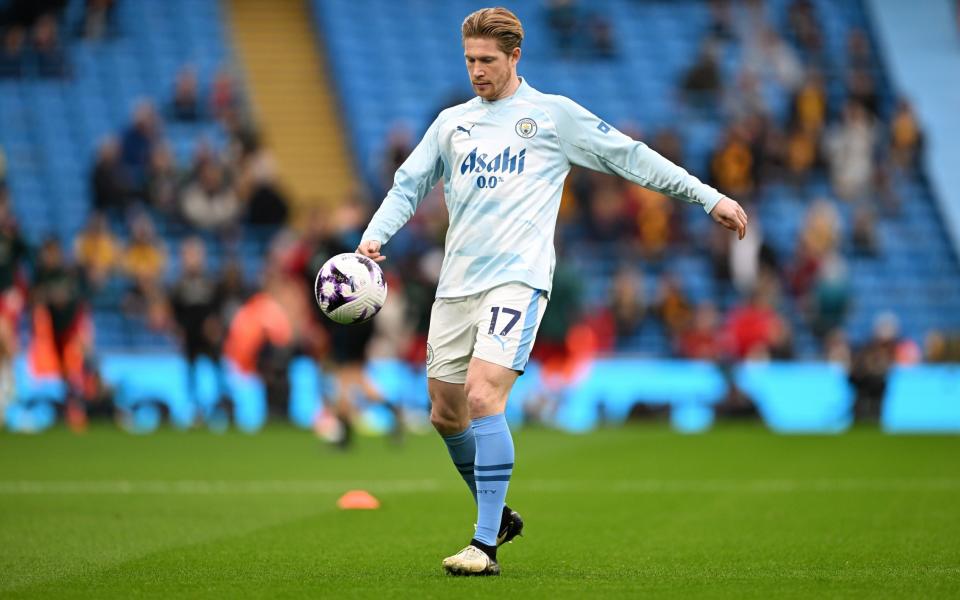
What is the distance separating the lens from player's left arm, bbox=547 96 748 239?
7.12 meters

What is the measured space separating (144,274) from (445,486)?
1172cm

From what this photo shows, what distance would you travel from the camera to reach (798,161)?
26.1 meters

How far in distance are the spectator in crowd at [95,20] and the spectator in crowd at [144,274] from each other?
21.8 feet

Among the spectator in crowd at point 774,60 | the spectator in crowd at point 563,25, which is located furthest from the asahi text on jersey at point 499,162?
the spectator in crowd at point 563,25

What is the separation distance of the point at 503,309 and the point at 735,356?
14006 mm

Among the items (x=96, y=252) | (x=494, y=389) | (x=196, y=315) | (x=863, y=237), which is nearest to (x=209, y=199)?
(x=96, y=252)

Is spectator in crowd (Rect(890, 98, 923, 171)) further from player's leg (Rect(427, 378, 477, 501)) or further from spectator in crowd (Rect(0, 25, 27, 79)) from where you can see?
player's leg (Rect(427, 378, 477, 501))

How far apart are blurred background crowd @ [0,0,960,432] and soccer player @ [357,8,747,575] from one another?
372 inches

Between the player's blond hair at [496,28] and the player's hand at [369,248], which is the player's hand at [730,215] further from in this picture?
the player's hand at [369,248]

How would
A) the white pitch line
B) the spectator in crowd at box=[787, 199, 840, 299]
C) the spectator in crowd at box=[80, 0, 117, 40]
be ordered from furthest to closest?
the spectator in crowd at box=[80, 0, 117, 40]
the spectator in crowd at box=[787, 199, 840, 299]
the white pitch line

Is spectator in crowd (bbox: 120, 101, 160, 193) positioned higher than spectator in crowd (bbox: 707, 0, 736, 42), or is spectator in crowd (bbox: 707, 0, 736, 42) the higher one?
spectator in crowd (bbox: 707, 0, 736, 42)

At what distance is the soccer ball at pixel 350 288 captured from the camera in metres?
7.27

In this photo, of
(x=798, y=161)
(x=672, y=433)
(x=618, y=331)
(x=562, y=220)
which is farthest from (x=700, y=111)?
(x=672, y=433)

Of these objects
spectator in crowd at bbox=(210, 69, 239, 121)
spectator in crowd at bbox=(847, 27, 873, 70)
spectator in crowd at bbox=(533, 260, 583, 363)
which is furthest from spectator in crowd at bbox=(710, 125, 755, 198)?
spectator in crowd at bbox=(210, 69, 239, 121)
